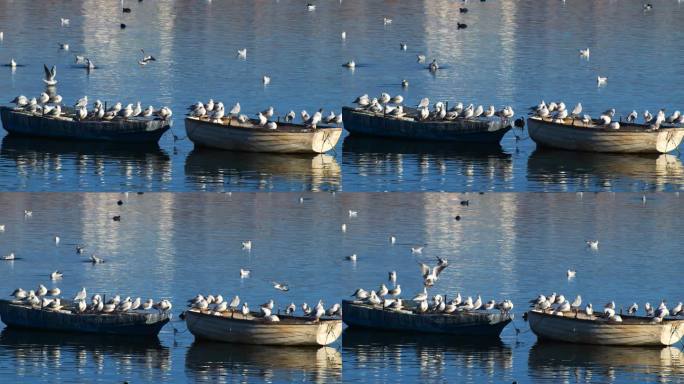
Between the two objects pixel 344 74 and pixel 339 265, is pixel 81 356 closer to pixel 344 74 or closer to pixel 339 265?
pixel 339 265

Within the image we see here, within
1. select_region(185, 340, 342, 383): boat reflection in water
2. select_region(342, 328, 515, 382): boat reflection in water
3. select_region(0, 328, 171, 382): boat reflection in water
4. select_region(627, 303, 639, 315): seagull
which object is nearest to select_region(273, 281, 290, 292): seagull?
select_region(342, 328, 515, 382): boat reflection in water

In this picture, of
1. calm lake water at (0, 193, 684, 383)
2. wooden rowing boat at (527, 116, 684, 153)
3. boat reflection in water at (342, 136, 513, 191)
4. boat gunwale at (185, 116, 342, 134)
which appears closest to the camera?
calm lake water at (0, 193, 684, 383)

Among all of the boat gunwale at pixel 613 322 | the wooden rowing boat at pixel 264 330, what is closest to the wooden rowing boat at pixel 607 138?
the boat gunwale at pixel 613 322

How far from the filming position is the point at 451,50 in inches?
4515

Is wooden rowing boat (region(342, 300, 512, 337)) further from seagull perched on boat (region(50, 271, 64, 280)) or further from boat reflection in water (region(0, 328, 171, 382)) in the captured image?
seagull perched on boat (region(50, 271, 64, 280))

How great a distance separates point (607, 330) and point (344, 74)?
4681cm

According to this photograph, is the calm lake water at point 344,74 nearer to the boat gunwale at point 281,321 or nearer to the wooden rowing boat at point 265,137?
the wooden rowing boat at point 265,137

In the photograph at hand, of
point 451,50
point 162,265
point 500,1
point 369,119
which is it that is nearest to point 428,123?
point 369,119

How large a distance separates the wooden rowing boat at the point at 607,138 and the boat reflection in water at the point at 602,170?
299 mm

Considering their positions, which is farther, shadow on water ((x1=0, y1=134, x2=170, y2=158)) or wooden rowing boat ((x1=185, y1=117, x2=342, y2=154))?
shadow on water ((x1=0, y1=134, x2=170, y2=158))

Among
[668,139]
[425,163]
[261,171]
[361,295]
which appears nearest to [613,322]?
[361,295]

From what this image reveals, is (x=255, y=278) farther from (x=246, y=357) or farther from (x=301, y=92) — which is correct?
(x=301, y=92)

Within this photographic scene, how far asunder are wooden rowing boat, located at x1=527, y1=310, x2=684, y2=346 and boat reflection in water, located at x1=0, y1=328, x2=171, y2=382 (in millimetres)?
11103

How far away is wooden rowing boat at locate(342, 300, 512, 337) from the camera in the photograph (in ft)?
200
